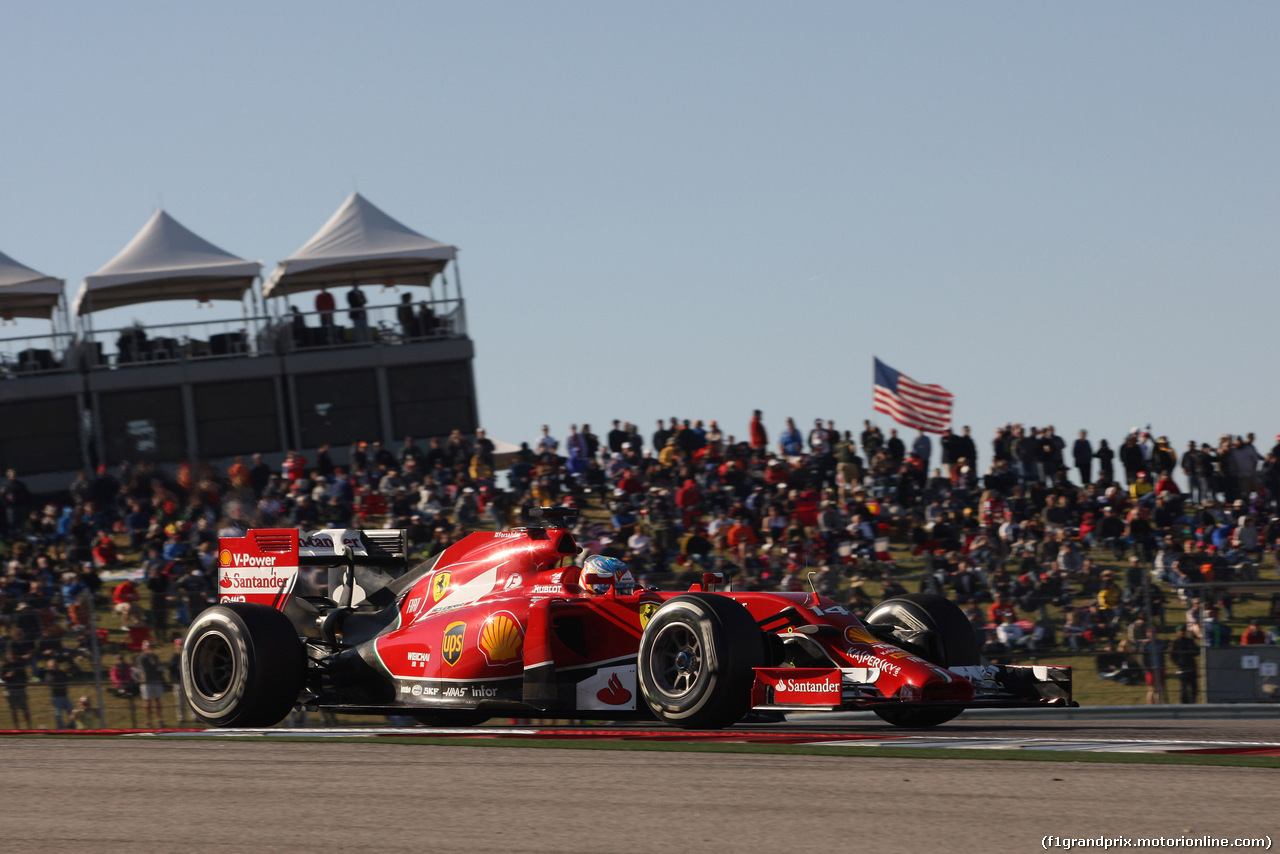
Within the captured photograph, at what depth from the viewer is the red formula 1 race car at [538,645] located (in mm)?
9008

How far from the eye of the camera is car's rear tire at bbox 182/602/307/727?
428 inches

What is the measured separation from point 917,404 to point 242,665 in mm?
18024

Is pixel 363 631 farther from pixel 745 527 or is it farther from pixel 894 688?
pixel 745 527

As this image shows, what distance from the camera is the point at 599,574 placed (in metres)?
10.2

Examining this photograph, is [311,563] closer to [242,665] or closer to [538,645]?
[242,665]

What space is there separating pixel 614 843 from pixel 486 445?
19.7 meters

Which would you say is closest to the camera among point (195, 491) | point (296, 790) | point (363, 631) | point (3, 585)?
point (296, 790)

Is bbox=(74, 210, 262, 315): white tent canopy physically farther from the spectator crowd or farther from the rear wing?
the rear wing

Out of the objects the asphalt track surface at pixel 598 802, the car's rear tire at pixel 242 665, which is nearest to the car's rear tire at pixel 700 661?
the asphalt track surface at pixel 598 802

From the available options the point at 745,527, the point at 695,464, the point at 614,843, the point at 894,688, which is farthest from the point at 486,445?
the point at 614,843

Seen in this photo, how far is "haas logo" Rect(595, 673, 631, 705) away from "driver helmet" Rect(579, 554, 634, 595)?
0.69 metres

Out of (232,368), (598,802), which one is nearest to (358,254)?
(232,368)

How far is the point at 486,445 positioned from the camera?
996 inches

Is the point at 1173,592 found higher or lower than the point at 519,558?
lower
